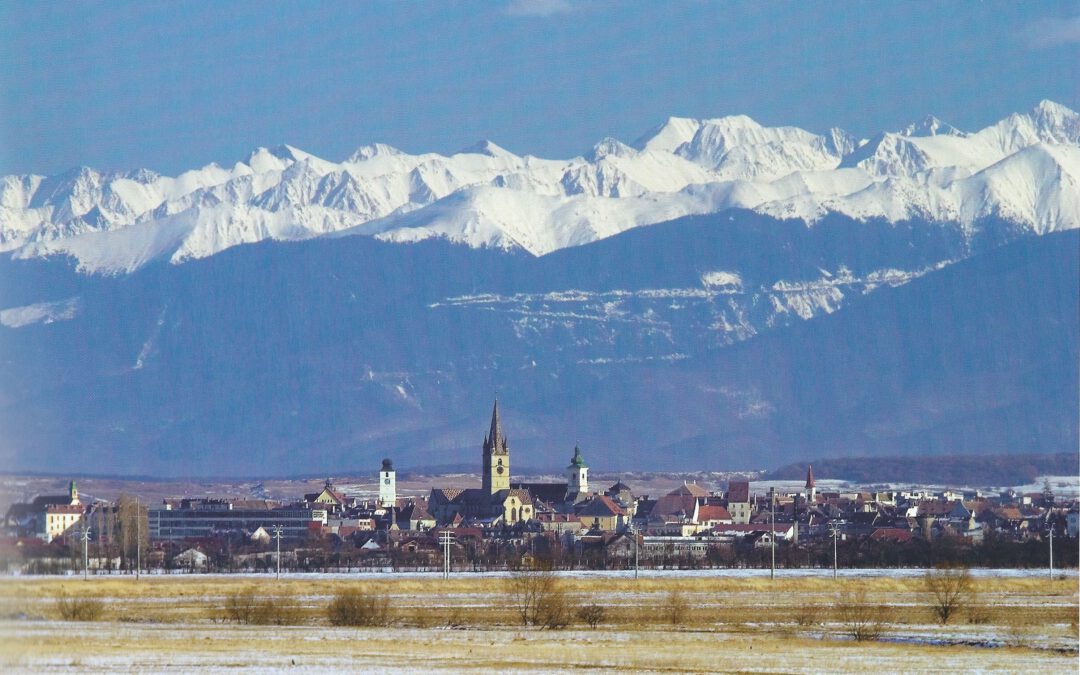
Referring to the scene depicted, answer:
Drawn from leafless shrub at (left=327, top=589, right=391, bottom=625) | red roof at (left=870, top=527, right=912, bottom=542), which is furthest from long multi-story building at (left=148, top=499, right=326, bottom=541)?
leafless shrub at (left=327, top=589, right=391, bottom=625)

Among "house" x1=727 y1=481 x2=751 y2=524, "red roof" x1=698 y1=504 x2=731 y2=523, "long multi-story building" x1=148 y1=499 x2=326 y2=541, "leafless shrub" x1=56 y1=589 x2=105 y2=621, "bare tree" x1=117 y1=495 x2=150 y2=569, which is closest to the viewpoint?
"leafless shrub" x1=56 y1=589 x2=105 y2=621

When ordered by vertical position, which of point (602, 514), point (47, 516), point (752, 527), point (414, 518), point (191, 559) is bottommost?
point (191, 559)

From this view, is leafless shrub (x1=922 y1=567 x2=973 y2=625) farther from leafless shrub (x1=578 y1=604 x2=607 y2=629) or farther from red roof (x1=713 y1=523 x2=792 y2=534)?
red roof (x1=713 y1=523 x2=792 y2=534)

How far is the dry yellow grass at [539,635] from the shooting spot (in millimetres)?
27422

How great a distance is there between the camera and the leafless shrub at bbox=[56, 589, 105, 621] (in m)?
40.1

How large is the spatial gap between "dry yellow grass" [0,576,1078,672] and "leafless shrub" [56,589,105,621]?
1.53ft

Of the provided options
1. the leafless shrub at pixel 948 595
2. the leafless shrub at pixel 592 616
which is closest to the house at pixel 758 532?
the leafless shrub at pixel 948 595

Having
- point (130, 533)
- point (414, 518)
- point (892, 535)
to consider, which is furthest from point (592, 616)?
point (414, 518)

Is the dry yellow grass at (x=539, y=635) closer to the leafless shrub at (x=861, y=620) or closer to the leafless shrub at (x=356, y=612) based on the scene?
the leafless shrub at (x=861, y=620)

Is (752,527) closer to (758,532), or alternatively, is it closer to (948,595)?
(758,532)

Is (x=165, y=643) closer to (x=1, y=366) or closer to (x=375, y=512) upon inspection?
(x=1, y=366)

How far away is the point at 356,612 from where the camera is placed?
138 ft

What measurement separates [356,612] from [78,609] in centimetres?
608

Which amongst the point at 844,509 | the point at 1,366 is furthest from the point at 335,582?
the point at 844,509
